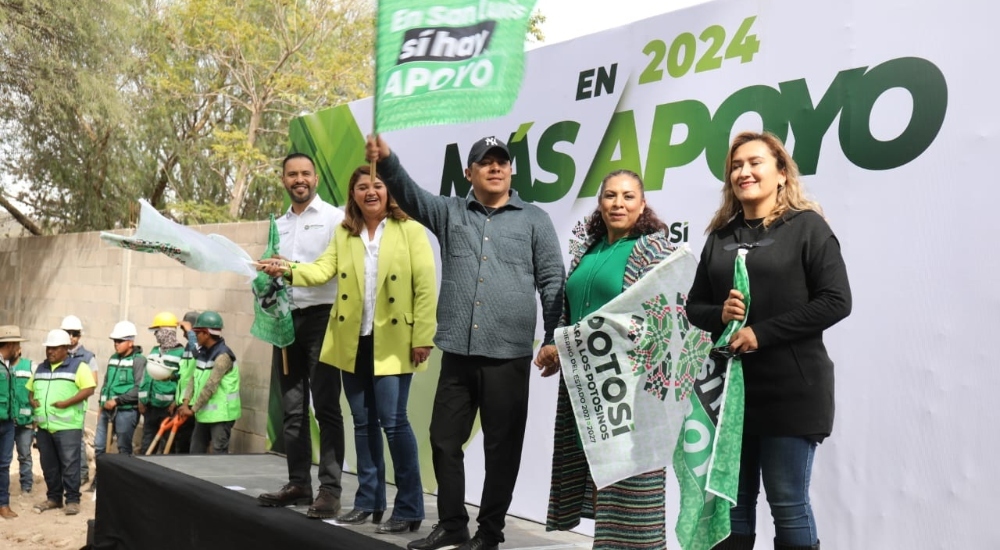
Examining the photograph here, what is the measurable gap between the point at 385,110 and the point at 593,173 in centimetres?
190

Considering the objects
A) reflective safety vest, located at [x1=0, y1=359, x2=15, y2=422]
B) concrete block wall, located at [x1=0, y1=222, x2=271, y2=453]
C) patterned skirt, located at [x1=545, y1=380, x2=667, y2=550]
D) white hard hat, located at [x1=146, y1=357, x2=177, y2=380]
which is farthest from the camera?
white hard hat, located at [x1=146, y1=357, x2=177, y2=380]

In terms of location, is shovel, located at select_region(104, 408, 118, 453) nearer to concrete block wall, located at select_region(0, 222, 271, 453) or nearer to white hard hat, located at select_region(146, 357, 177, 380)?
white hard hat, located at select_region(146, 357, 177, 380)

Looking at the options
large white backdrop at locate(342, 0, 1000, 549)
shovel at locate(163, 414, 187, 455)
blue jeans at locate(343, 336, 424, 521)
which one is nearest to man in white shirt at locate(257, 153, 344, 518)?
blue jeans at locate(343, 336, 424, 521)

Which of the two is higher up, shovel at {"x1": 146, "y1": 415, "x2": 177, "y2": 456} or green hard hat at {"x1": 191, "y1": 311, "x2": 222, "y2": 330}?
green hard hat at {"x1": 191, "y1": 311, "x2": 222, "y2": 330}

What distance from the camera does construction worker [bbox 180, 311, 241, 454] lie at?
8.22m

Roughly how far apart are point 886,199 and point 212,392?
5.72m

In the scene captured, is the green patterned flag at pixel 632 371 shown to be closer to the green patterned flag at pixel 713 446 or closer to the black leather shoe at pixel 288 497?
the green patterned flag at pixel 713 446

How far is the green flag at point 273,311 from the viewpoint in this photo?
466 cm

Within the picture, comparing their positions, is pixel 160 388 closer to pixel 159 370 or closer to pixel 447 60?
pixel 159 370

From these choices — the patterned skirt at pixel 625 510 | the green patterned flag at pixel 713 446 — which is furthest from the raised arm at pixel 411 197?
the green patterned flag at pixel 713 446

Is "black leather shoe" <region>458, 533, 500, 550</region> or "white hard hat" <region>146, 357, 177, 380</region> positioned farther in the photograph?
"white hard hat" <region>146, 357, 177, 380</region>

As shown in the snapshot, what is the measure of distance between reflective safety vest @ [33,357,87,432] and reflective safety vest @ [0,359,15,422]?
0.76 feet

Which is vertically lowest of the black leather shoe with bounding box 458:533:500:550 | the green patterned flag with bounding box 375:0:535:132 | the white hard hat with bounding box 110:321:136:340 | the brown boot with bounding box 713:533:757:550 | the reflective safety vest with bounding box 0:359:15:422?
the black leather shoe with bounding box 458:533:500:550

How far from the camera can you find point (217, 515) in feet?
15.9
